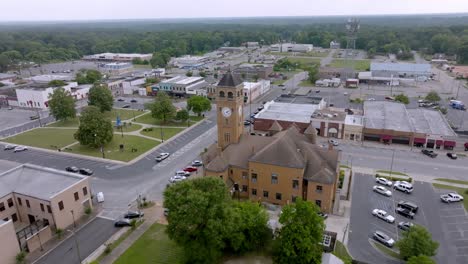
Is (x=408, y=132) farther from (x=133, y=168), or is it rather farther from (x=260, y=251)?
(x=133, y=168)

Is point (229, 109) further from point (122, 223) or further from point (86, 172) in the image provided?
point (86, 172)

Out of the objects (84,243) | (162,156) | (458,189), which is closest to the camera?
(84,243)

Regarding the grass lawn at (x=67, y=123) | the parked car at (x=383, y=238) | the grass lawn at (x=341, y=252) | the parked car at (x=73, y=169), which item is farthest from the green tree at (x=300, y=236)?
the grass lawn at (x=67, y=123)

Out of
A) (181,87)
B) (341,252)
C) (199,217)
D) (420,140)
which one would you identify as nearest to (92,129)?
(199,217)

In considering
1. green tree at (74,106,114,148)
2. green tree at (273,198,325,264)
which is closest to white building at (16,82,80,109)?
green tree at (74,106,114,148)

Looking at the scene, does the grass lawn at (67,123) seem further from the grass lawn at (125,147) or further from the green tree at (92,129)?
the green tree at (92,129)

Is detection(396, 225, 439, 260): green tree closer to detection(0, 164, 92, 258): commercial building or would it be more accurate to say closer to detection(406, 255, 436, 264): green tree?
detection(406, 255, 436, 264): green tree
